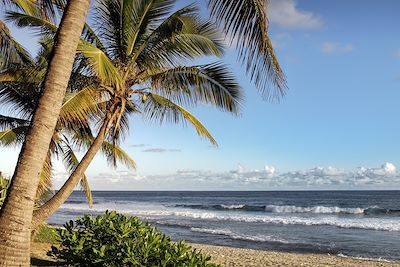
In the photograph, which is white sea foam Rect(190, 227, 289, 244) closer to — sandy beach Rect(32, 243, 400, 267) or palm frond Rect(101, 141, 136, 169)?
sandy beach Rect(32, 243, 400, 267)

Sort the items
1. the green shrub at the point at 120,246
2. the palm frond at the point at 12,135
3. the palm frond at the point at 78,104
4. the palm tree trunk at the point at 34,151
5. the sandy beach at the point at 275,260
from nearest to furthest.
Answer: the palm tree trunk at the point at 34,151, the green shrub at the point at 120,246, the palm frond at the point at 78,104, the palm frond at the point at 12,135, the sandy beach at the point at 275,260

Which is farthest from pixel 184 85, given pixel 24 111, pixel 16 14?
pixel 24 111

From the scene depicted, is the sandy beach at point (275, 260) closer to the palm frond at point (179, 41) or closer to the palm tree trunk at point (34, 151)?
the palm frond at point (179, 41)

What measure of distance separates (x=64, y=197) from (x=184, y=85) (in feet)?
12.8

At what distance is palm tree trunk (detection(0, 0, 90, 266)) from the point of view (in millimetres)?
4406

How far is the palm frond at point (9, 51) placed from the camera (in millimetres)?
9727

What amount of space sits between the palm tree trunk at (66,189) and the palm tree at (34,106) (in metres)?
0.69

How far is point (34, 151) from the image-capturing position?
460 centimetres

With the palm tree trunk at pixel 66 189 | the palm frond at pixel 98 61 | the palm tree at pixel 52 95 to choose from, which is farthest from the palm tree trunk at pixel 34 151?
the palm tree trunk at pixel 66 189

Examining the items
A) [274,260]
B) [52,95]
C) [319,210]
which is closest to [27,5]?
[52,95]

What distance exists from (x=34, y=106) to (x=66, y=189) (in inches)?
72.4

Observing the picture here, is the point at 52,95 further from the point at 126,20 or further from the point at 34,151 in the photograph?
the point at 126,20

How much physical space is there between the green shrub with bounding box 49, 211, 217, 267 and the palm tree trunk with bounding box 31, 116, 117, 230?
419 millimetres

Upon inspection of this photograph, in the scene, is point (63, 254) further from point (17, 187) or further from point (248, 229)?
point (248, 229)
